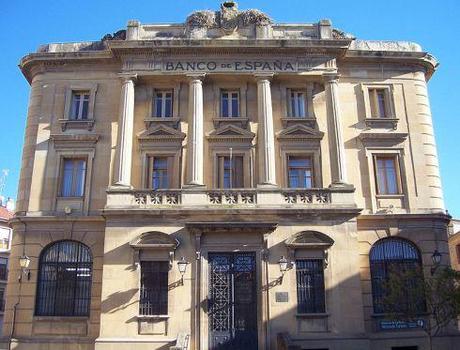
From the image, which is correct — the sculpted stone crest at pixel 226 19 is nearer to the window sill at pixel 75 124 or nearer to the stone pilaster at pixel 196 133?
the stone pilaster at pixel 196 133

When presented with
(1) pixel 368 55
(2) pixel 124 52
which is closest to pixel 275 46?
(1) pixel 368 55

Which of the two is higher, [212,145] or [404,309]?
[212,145]

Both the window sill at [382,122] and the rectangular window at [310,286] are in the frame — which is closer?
the rectangular window at [310,286]

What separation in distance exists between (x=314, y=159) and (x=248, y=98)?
459cm

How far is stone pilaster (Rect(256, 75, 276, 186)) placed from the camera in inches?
912

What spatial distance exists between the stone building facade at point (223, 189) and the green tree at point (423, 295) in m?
3.14

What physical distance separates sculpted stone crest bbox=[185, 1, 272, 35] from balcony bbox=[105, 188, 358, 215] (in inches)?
349

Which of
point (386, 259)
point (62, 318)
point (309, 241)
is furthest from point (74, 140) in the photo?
point (386, 259)

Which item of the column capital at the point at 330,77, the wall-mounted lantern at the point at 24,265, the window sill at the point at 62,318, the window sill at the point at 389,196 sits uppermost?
the column capital at the point at 330,77

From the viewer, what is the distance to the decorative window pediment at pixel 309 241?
71.6 feet

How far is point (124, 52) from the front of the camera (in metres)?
25.2

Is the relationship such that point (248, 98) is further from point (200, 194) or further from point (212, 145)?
point (200, 194)

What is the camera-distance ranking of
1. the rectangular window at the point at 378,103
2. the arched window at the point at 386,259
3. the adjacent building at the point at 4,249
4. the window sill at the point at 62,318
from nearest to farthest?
the window sill at the point at 62,318 < the arched window at the point at 386,259 < the rectangular window at the point at 378,103 < the adjacent building at the point at 4,249

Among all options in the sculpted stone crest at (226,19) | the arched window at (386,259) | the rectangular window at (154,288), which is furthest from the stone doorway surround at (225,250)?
the sculpted stone crest at (226,19)
